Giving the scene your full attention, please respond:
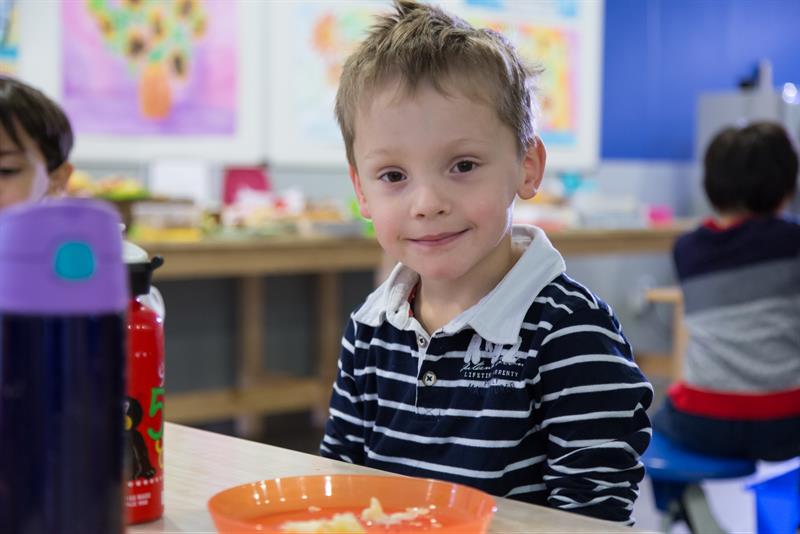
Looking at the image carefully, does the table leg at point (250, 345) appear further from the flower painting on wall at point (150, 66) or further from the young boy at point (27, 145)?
the young boy at point (27, 145)

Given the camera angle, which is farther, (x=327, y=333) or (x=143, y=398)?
(x=327, y=333)

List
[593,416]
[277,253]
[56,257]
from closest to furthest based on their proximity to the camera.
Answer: [56,257] < [593,416] < [277,253]

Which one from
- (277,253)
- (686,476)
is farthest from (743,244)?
(277,253)

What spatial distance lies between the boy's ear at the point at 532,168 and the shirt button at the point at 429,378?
0.23 m

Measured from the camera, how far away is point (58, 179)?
180 cm

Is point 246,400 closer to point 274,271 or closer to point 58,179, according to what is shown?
point 274,271

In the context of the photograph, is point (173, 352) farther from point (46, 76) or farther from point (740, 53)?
point (740, 53)

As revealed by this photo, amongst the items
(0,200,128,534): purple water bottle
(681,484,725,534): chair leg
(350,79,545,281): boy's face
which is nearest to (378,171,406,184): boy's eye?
(350,79,545,281): boy's face

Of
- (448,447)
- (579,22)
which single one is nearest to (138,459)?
(448,447)

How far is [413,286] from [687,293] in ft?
4.83

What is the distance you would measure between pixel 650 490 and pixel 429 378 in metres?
2.52

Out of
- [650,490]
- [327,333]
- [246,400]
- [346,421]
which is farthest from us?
[327,333]

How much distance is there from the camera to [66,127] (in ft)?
6.02

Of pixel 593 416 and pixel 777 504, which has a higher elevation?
pixel 593 416
